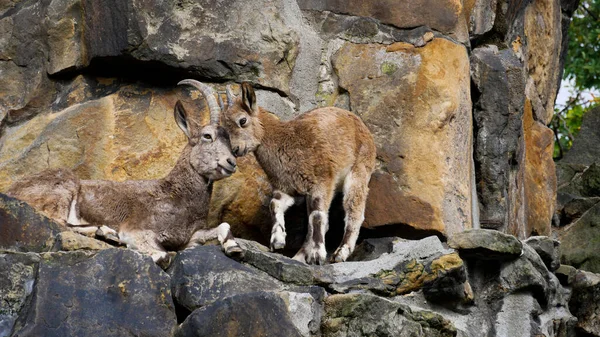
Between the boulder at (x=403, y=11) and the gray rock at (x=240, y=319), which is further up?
the boulder at (x=403, y=11)

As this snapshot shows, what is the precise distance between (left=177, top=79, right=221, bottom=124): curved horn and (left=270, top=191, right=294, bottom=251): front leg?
2.05 ft

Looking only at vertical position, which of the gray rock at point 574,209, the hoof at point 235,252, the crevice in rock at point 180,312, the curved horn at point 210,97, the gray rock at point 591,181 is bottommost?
the crevice in rock at point 180,312

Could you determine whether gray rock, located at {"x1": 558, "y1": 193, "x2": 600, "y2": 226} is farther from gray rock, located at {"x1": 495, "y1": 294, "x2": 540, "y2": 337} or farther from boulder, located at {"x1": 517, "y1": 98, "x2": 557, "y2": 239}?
gray rock, located at {"x1": 495, "y1": 294, "x2": 540, "y2": 337}

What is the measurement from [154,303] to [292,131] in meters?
2.09

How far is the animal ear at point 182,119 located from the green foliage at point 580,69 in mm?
7529

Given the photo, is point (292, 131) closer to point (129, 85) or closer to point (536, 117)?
point (129, 85)

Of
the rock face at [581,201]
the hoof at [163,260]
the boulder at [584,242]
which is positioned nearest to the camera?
the hoof at [163,260]

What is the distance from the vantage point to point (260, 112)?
7.21 m

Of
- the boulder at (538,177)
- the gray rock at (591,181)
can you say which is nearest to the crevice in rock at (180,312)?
the boulder at (538,177)

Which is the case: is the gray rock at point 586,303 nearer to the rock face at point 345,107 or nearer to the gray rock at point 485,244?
the rock face at point 345,107

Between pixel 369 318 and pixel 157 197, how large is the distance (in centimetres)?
186

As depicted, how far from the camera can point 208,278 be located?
5.59 metres

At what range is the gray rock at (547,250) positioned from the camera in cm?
690

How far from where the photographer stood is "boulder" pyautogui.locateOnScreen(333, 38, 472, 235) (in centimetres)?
699
